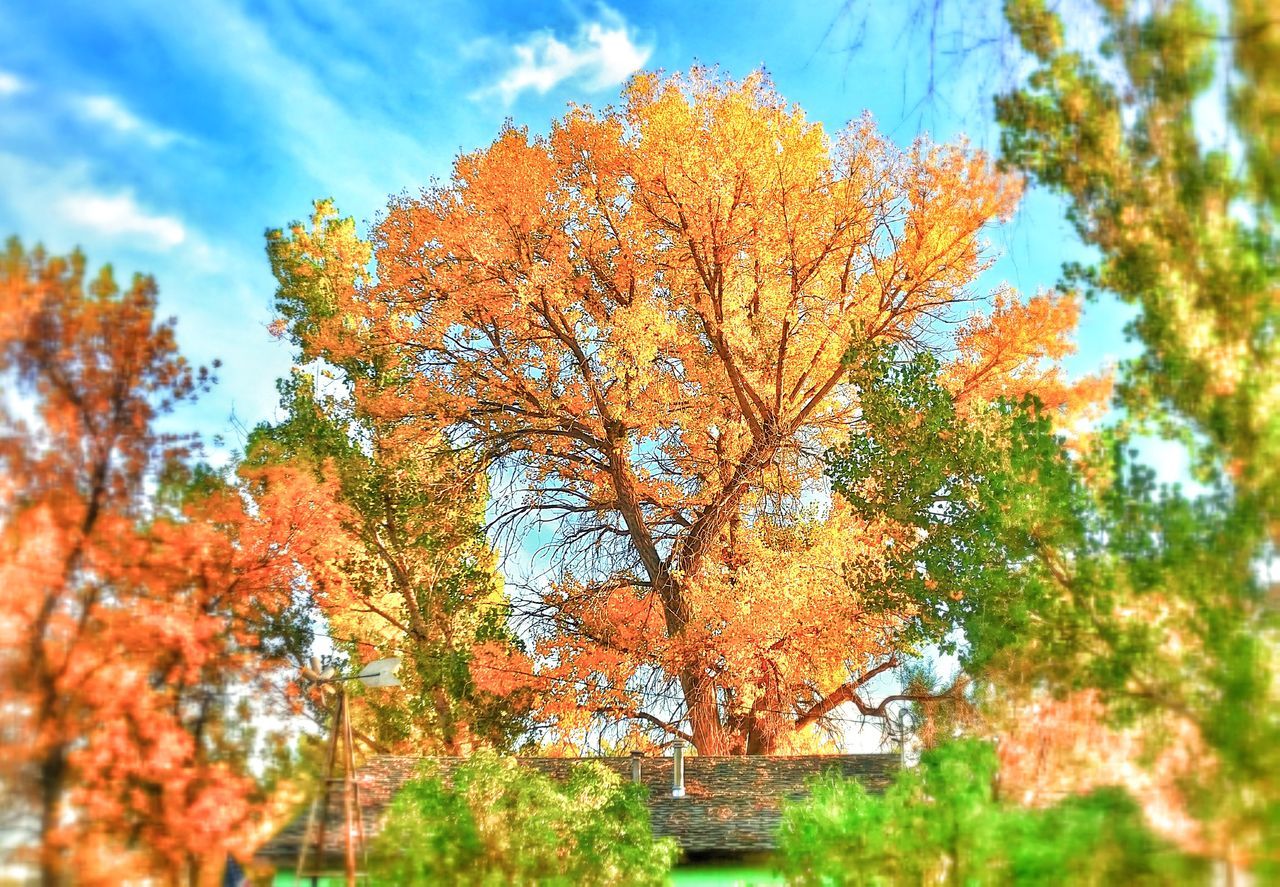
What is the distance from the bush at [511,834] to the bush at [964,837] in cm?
109

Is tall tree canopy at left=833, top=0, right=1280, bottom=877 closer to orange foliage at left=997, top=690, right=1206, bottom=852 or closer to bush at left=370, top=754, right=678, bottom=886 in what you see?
orange foliage at left=997, top=690, right=1206, bottom=852

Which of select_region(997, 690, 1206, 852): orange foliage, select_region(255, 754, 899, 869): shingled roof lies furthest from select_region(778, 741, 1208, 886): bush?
select_region(255, 754, 899, 869): shingled roof

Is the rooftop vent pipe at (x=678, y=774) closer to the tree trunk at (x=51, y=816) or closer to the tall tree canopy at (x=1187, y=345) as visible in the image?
the tall tree canopy at (x=1187, y=345)

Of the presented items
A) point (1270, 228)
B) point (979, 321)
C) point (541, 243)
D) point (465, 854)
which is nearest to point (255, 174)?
point (465, 854)

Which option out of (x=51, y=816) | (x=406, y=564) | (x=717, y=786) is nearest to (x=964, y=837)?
(x=51, y=816)

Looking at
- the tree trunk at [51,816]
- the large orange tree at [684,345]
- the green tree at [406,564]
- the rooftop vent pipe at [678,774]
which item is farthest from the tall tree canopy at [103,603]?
the green tree at [406,564]

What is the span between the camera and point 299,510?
1066 centimetres

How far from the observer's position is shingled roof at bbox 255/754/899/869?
28.2 feet

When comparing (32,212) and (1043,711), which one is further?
(1043,711)

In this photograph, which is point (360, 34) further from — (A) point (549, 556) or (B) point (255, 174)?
(A) point (549, 556)

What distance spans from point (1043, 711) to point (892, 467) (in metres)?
3.61

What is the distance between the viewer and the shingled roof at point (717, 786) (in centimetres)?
860

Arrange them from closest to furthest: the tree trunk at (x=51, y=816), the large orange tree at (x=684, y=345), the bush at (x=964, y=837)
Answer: the tree trunk at (x=51, y=816) → the bush at (x=964, y=837) → the large orange tree at (x=684, y=345)

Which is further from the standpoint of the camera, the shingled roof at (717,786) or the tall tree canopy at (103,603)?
the shingled roof at (717,786)
